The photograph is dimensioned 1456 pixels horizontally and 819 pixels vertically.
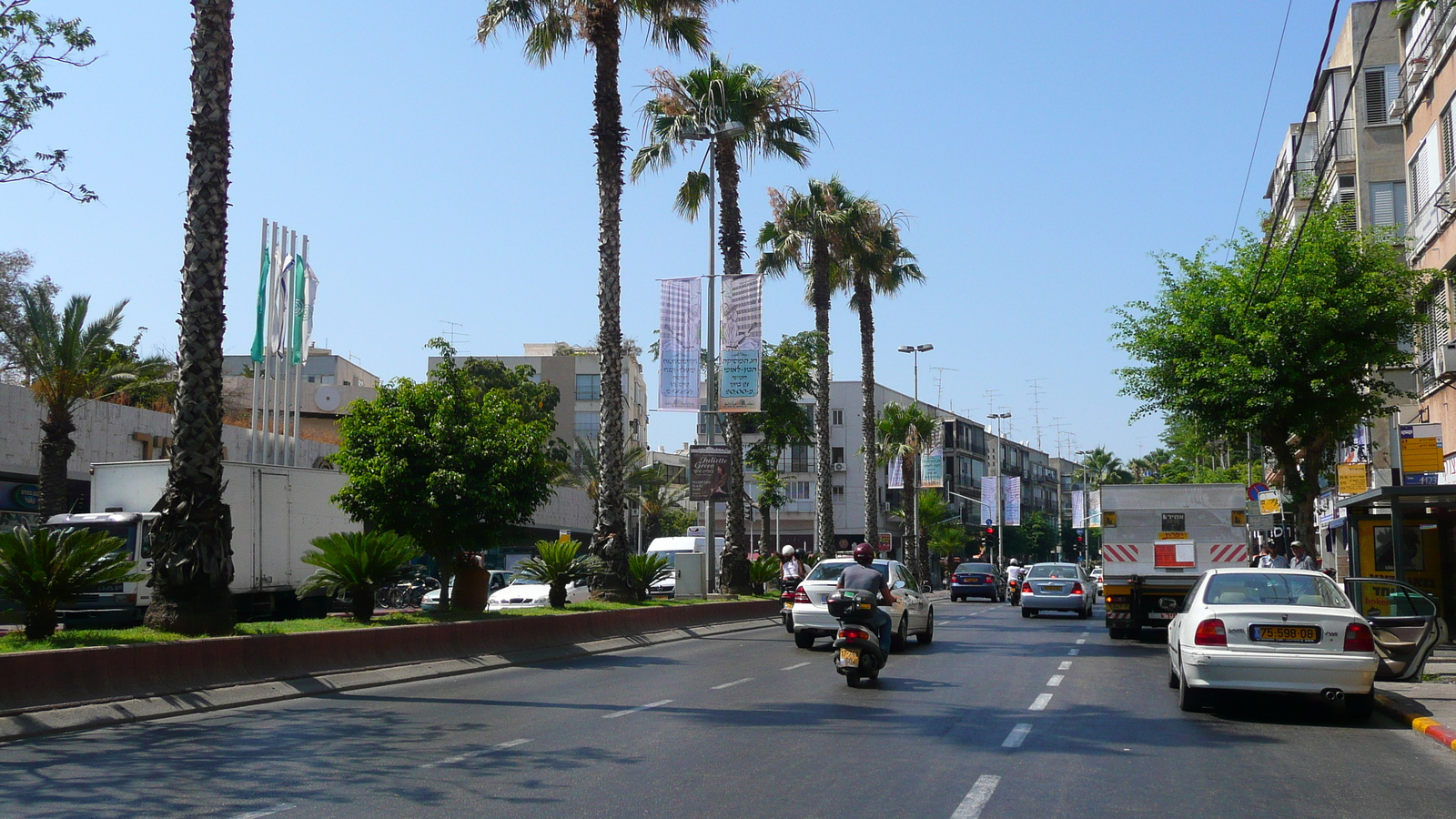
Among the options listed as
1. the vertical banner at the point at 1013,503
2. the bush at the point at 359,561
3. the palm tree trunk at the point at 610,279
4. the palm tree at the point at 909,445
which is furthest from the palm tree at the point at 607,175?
the vertical banner at the point at 1013,503

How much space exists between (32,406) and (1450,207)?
32133 millimetres

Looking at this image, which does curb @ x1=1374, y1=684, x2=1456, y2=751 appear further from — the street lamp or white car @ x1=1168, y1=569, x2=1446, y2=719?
the street lamp

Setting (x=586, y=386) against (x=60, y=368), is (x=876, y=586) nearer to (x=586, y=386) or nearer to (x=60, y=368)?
(x=60, y=368)

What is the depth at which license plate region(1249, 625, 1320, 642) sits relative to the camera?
11602 millimetres

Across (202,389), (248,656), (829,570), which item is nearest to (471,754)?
(248,656)

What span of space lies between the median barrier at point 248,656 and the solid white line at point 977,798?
851cm

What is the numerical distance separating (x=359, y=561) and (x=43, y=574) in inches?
215

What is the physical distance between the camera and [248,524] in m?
24.0

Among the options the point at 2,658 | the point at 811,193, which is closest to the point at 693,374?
the point at 811,193

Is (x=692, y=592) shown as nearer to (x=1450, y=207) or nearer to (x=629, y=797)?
(x=1450, y=207)

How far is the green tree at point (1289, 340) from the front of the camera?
24031mm

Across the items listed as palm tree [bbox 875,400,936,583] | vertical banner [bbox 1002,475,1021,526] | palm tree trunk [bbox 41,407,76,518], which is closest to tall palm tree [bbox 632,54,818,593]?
palm tree trunk [bbox 41,407,76,518]

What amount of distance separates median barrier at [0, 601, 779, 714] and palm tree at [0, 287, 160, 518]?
15090 millimetres

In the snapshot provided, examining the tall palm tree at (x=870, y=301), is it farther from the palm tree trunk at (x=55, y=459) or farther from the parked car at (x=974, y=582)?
the palm tree trunk at (x=55, y=459)
